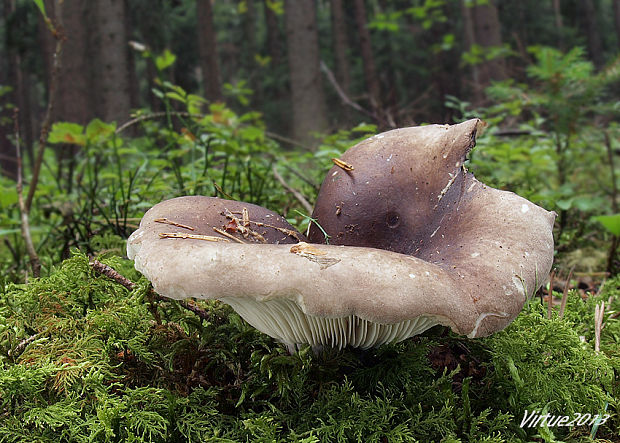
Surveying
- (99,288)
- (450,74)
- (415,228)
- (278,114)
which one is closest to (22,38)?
(278,114)

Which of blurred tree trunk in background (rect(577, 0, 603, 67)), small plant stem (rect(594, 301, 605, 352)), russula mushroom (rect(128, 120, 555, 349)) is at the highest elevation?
blurred tree trunk in background (rect(577, 0, 603, 67))

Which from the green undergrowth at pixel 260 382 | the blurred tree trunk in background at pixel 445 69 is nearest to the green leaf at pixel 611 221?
the green undergrowth at pixel 260 382

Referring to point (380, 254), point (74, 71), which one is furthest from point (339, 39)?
point (380, 254)

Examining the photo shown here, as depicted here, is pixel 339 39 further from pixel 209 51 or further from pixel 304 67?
pixel 304 67

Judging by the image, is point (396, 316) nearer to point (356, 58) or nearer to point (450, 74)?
point (450, 74)

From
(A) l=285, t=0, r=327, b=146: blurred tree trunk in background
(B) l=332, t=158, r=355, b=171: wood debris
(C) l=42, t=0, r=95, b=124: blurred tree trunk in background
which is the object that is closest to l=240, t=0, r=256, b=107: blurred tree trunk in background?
(C) l=42, t=0, r=95, b=124: blurred tree trunk in background

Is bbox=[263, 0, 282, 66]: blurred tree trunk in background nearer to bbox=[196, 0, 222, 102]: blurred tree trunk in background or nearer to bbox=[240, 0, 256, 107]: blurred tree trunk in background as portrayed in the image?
bbox=[240, 0, 256, 107]: blurred tree trunk in background

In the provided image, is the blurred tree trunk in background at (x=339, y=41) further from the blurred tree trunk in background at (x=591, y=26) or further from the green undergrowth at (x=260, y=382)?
the green undergrowth at (x=260, y=382)
